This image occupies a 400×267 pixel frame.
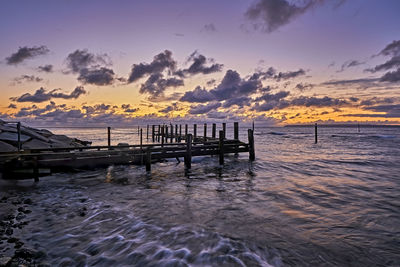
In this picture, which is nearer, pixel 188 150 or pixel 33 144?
pixel 188 150

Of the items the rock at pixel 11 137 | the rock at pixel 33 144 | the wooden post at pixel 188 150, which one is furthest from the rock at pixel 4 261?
the rock at pixel 11 137

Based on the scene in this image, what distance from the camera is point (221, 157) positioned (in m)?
15.4

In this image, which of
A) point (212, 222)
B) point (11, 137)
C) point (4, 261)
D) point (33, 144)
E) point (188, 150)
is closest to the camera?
point (4, 261)

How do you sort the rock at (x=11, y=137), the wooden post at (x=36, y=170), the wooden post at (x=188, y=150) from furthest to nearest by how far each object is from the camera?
the rock at (x=11, y=137)
the wooden post at (x=188, y=150)
the wooden post at (x=36, y=170)

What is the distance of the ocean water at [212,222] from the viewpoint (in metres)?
4.37

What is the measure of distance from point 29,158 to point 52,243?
6.41 m

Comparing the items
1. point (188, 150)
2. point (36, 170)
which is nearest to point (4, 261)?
point (36, 170)

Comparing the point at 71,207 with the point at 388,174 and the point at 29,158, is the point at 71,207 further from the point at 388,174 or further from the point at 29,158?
the point at 388,174

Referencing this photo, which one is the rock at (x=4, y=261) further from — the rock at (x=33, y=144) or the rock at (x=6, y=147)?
the rock at (x=33, y=144)

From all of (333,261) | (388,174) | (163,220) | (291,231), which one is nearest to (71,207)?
(163,220)

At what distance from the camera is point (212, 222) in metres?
6.03

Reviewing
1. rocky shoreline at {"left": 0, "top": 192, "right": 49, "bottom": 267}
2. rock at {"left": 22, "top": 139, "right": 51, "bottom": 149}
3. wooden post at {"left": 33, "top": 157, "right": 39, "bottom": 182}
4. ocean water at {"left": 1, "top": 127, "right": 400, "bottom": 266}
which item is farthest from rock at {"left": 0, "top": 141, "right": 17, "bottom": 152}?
rocky shoreline at {"left": 0, "top": 192, "right": 49, "bottom": 267}

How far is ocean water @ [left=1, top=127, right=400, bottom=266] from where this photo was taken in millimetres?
4367

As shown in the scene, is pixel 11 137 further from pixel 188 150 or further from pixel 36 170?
pixel 188 150
